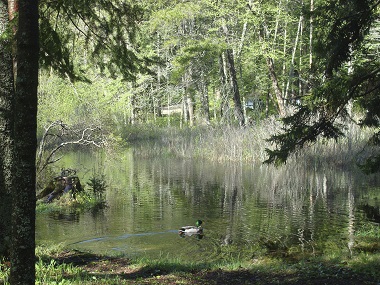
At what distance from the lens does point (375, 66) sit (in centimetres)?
723

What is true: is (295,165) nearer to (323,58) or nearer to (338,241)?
(338,241)

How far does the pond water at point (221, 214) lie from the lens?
9.84 m

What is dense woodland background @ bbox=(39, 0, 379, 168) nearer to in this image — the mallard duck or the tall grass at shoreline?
the tall grass at shoreline

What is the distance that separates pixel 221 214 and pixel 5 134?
26.0ft

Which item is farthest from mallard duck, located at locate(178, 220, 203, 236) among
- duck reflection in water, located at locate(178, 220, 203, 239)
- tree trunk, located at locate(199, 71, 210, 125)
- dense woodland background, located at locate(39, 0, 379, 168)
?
tree trunk, located at locate(199, 71, 210, 125)

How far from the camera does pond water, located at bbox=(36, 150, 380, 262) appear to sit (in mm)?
9836

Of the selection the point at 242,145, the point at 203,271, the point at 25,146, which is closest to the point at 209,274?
the point at 203,271

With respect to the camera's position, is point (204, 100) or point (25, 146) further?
point (204, 100)

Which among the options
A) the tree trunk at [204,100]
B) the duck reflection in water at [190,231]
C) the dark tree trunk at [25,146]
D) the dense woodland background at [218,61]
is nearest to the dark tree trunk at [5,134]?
the dense woodland background at [218,61]

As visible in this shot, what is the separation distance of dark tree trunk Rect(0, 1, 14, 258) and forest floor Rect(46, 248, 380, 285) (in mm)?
1065

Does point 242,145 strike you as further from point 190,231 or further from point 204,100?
point 190,231

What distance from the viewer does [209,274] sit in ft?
21.5

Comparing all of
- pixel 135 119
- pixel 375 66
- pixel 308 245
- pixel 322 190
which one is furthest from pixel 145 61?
pixel 135 119

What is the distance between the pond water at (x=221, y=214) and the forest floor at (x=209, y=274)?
204 cm
